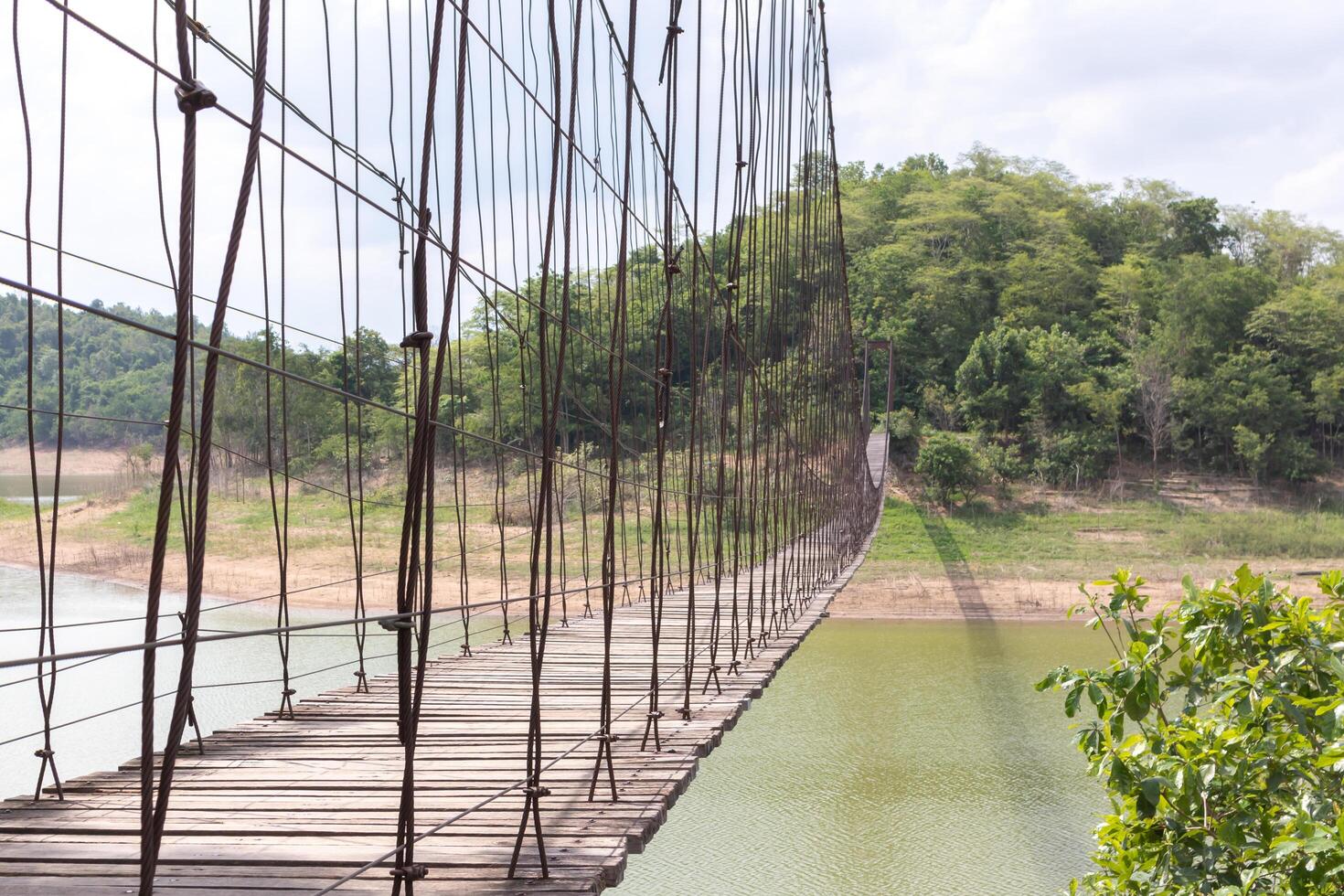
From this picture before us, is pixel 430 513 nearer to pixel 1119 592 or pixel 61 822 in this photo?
pixel 61 822

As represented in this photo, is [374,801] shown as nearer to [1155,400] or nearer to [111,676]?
[111,676]

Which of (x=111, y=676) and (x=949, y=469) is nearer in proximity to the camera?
(x=111, y=676)

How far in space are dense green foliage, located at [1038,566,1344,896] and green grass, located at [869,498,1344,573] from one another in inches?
545

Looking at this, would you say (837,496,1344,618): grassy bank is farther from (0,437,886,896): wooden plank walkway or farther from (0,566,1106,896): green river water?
(0,437,886,896): wooden plank walkway

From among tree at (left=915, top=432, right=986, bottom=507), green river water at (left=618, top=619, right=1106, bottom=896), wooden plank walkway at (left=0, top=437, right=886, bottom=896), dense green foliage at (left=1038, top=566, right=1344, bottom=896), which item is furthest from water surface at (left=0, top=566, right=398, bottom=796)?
tree at (left=915, top=432, right=986, bottom=507)

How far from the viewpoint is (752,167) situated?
12.0 feet

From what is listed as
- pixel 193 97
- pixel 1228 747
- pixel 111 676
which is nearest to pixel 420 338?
pixel 193 97

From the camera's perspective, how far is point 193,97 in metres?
0.74

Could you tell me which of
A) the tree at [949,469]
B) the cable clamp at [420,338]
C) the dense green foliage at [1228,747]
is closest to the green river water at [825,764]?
the dense green foliage at [1228,747]

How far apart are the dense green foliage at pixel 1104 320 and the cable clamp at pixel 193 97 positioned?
753 inches

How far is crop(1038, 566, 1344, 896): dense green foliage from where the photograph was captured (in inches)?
61.2

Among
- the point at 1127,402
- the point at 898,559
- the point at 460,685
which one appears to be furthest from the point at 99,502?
the point at 1127,402

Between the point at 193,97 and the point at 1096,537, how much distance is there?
17413 millimetres

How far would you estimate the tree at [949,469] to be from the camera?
17.9m
